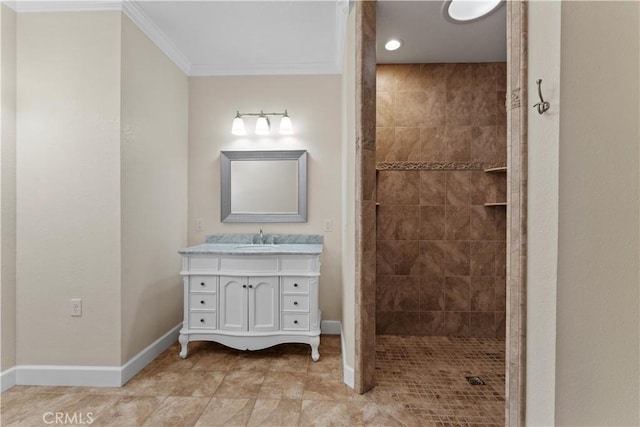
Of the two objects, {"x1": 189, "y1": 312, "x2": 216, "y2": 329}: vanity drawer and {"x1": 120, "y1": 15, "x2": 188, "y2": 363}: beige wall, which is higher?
{"x1": 120, "y1": 15, "x2": 188, "y2": 363}: beige wall

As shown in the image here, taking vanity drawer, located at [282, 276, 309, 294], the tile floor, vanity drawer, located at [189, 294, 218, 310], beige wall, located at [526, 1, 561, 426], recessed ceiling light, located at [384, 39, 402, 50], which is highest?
recessed ceiling light, located at [384, 39, 402, 50]

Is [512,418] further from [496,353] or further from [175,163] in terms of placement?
[175,163]

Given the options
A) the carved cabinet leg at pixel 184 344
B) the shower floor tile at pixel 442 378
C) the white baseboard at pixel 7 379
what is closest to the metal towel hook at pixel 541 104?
the shower floor tile at pixel 442 378

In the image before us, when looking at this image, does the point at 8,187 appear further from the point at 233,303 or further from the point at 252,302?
the point at 252,302

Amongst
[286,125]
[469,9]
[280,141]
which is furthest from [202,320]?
[469,9]

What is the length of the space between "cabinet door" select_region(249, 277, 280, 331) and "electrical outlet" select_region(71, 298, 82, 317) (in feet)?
3.61

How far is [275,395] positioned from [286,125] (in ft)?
7.11

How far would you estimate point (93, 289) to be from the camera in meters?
1.91

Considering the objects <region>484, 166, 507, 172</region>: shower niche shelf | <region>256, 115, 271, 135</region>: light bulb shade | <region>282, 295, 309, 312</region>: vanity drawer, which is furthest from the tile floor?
<region>256, 115, 271, 135</region>: light bulb shade

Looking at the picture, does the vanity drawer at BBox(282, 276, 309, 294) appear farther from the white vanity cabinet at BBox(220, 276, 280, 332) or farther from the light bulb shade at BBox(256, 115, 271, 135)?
the light bulb shade at BBox(256, 115, 271, 135)

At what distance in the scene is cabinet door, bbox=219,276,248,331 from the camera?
222cm

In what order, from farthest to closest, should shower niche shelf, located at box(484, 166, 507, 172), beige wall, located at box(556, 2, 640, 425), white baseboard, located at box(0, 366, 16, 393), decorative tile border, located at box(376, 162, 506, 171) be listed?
decorative tile border, located at box(376, 162, 506, 171)
shower niche shelf, located at box(484, 166, 507, 172)
white baseboard, located at box(0, 366, 16, 393)
beige wall, located at box(556, 2, 640, 425)

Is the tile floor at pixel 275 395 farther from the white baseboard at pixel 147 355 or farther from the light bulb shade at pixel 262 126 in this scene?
the light bulb shade at pixel 262 126

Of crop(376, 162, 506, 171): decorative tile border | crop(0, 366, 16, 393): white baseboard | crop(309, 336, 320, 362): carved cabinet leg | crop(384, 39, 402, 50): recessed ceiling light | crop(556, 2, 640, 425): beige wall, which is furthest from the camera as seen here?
crop(376, 162, 506, 171): decorative tile border
